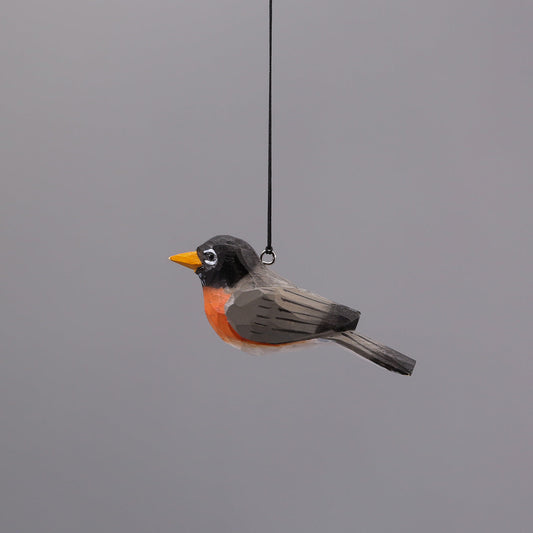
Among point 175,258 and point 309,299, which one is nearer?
point 309,299

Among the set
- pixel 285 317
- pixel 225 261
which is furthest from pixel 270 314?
pixel 225 261

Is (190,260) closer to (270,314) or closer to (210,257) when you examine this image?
(210,257)

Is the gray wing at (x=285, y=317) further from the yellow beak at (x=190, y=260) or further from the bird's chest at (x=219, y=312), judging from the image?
the yellow beak at (x=190, y=260)

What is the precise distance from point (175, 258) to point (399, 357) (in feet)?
1.68

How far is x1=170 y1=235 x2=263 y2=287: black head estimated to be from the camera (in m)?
1.42

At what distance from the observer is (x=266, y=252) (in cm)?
148

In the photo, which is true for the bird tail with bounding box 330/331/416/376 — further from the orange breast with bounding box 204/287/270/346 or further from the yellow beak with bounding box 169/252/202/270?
the yellow beak with bounding box 169/252/202/270

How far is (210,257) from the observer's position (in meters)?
1.43

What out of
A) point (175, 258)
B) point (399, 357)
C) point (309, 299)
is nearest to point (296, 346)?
point (309, 299)

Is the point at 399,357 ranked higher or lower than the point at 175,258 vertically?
lower

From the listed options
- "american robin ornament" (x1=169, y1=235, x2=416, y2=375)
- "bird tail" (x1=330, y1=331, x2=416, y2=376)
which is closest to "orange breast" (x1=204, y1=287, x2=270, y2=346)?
"american robin ornament" (x1=169, y1=235, x2=416, y2=375)

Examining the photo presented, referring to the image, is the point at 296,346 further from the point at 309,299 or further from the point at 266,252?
the point at 266,252

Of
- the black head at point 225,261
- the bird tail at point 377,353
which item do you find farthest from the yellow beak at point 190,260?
the bird tail at point 377,353

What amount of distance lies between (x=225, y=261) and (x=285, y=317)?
0.60 ft
